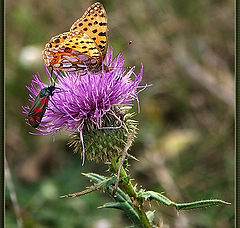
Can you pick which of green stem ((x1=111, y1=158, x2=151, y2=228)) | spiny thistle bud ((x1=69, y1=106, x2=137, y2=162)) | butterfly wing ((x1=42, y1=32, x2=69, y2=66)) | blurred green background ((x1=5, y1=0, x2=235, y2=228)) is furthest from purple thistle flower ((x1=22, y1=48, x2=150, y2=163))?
blurred green background ((x1=5, y1=0, x2=235, y2=228))

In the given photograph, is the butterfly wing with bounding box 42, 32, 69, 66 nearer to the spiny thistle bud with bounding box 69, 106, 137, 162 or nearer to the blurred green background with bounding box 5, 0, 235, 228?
the spiny thistle bud with bounding box 69, 106, 137, 162

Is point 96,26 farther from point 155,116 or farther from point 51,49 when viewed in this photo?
point 155,116

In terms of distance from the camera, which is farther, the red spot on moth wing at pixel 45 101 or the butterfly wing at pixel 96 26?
the butterfly wing at pixel 96 26

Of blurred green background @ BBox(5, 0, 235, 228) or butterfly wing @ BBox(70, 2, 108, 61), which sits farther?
blurred green background @ BBox(5, 0, 235, 228)

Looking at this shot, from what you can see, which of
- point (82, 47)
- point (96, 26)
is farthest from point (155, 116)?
point (82, 47)

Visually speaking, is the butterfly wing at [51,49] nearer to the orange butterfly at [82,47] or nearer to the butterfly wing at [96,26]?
the orange butterfly at [82,47]

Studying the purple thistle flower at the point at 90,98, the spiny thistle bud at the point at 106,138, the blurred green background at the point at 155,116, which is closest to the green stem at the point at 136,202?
the spiny thistle bud at the point at 106,138

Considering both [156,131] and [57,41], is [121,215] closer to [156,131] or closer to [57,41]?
[156,131]

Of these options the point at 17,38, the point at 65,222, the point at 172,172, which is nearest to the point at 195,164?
the point at 172,172
